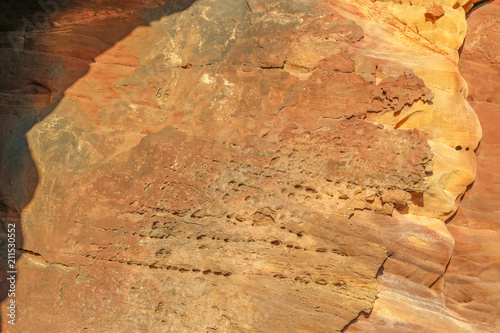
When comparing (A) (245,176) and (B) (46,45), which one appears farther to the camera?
(B) (46,45)

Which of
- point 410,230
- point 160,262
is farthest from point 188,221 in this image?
point 410,230

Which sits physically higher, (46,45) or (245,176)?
(46,45)

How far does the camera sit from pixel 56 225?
405 cm

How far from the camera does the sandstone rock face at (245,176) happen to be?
12.4 ft

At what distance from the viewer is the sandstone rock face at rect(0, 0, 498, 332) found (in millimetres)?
3773

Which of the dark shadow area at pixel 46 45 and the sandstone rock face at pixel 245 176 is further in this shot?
the dark shadow area at pixel 46 45

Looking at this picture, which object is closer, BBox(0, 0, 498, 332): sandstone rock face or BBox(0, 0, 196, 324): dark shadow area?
BBox(0, 0, 498, 332): sandstone rock face

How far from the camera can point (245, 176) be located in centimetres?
390

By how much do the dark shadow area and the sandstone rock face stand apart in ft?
0.09

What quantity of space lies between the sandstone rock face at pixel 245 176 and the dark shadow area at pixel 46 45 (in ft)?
0.09

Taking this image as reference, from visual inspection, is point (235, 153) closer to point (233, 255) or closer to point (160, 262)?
point (233, 255)

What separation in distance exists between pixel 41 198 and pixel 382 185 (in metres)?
3.39

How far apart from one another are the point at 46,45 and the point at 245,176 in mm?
2851

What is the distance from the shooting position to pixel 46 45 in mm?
4656
